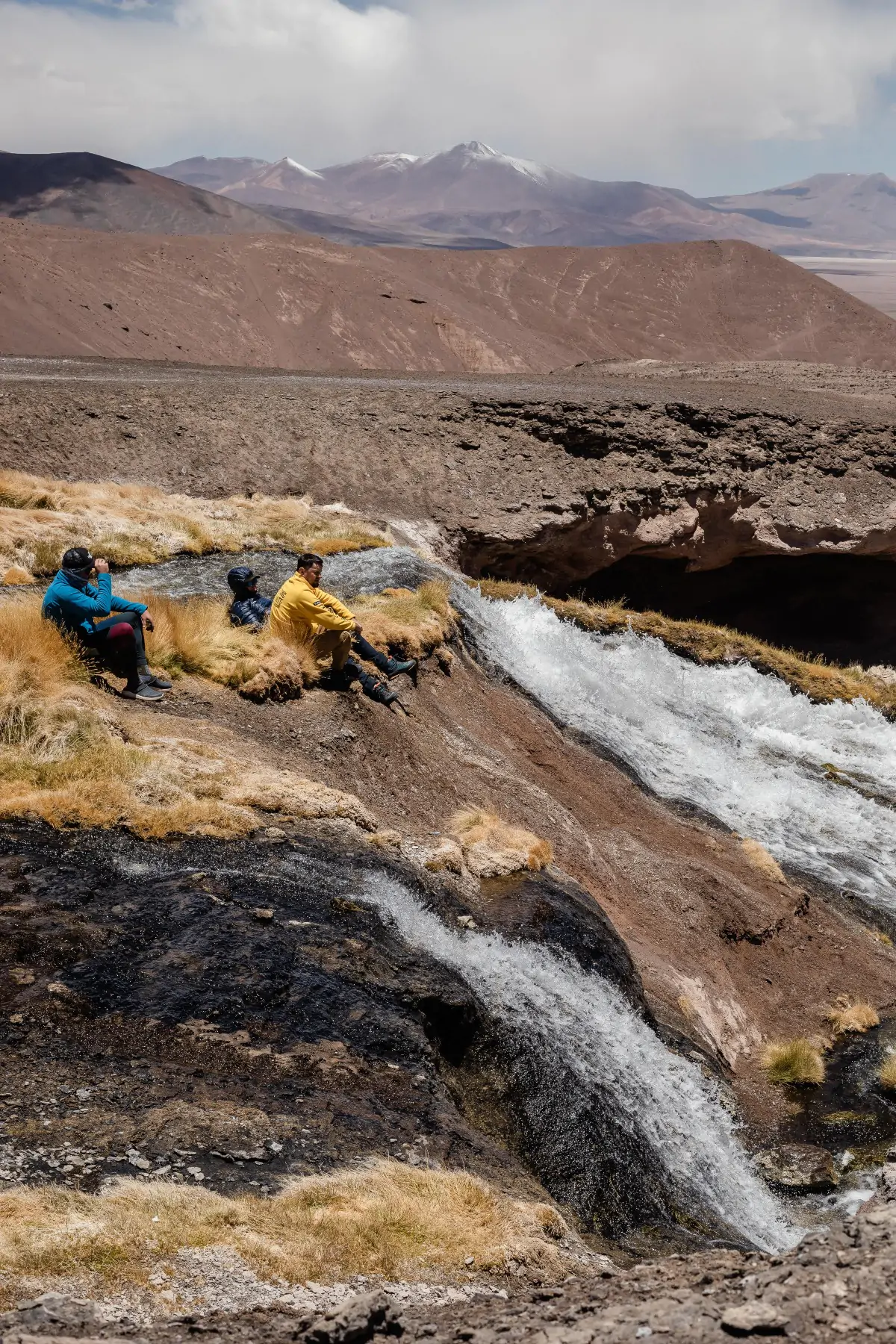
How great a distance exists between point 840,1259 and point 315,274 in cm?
7395

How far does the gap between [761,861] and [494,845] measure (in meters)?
4.43

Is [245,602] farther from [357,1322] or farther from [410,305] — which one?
[410,305]

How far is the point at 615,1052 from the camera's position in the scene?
821cm

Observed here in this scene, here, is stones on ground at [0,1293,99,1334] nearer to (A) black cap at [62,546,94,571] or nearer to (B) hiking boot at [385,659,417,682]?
(A) black cap at [62,546,94,571]

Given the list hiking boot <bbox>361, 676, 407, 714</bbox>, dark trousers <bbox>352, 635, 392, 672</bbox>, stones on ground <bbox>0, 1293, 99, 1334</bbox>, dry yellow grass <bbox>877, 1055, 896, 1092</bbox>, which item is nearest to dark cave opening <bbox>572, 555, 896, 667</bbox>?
dark trousers <bbox>352, 635, 392, 672</bbox>

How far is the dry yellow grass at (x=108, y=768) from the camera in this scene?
321 inches

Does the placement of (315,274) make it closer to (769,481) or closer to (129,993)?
(769,481)

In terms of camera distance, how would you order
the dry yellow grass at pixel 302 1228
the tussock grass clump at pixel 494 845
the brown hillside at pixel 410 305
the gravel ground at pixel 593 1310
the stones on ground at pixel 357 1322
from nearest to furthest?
the gravel ground at pixel 593 1310, the stones on ground at pixel 357 1322, the dry yellow grass at pixel 302 1228, the tussock grass clump at pixel 494 845, the brown hillside at pixel 410 305

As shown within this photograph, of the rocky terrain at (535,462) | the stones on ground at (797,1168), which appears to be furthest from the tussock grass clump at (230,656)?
the rocky terrain at (535,462)

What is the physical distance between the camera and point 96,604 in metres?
9.96

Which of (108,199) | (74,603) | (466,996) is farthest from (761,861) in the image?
(108,199)

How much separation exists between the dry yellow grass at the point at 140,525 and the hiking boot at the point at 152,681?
4044 mm

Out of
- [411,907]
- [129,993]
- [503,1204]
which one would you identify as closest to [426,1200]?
[503,1204]

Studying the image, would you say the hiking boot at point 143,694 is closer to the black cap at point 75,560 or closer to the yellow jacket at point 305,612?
the black cap at point 75,560
